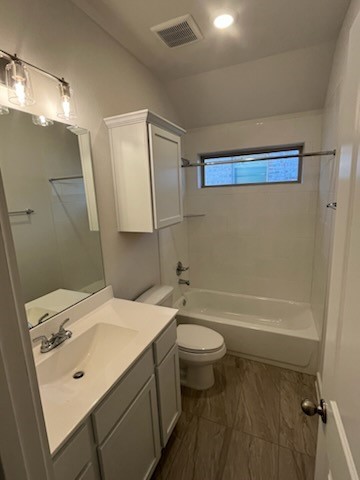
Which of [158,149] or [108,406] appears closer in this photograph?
[108,406]

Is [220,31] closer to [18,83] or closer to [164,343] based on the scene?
[18,83]

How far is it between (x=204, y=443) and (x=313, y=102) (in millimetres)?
2939

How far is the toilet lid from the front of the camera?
6.28ft

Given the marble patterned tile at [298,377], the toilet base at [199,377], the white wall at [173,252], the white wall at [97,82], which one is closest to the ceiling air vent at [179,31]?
the white wall at [97,82]

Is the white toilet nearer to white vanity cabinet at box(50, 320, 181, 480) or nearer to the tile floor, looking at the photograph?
the tile floor

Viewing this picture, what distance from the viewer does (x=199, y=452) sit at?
1.52m

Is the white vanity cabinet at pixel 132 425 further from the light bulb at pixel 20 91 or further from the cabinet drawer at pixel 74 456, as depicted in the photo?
the light bulb at pixel 20 91

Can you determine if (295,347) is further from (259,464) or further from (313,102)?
(313,102)

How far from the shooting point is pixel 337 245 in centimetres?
72

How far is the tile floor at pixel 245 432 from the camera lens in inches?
55.9

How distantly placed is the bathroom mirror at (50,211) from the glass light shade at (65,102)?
6cm

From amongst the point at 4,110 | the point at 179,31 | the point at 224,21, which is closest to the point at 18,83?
the point at 4,110

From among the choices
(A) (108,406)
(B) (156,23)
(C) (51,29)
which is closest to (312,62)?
(B) (156,23)

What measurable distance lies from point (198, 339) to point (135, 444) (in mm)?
948
